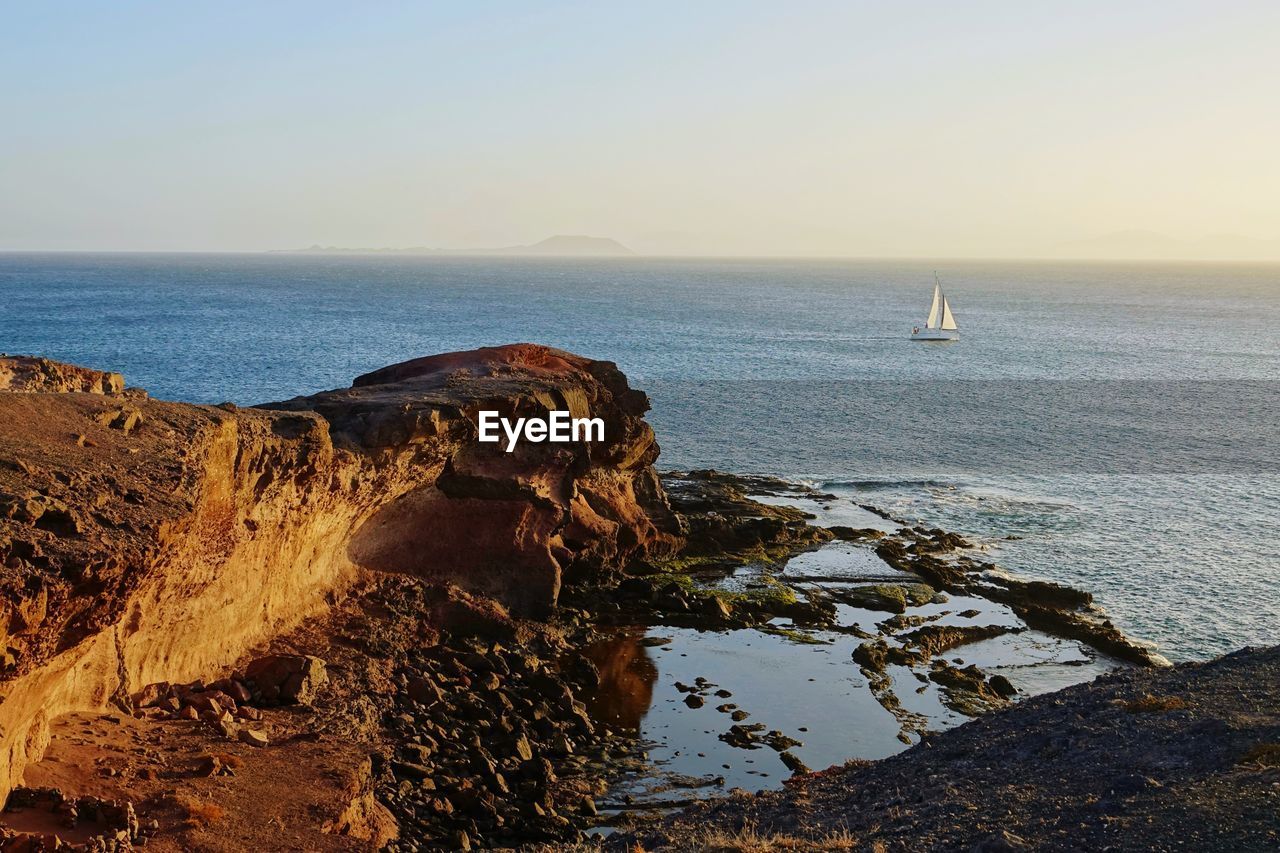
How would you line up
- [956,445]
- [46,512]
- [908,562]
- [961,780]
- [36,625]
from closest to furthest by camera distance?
[36,625] < [46,512] < [961,780] < [908,562] < [956,445]

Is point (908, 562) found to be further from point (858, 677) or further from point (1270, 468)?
point (1270, 468)

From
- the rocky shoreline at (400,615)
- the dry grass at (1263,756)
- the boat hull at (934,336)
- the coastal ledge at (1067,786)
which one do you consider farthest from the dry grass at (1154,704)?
the boat hull at (934,336)

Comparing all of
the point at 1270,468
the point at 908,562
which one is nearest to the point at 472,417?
the point at 908,562

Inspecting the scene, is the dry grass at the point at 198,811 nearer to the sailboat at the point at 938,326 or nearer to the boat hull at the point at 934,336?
the boat hull at the point at 934,336
